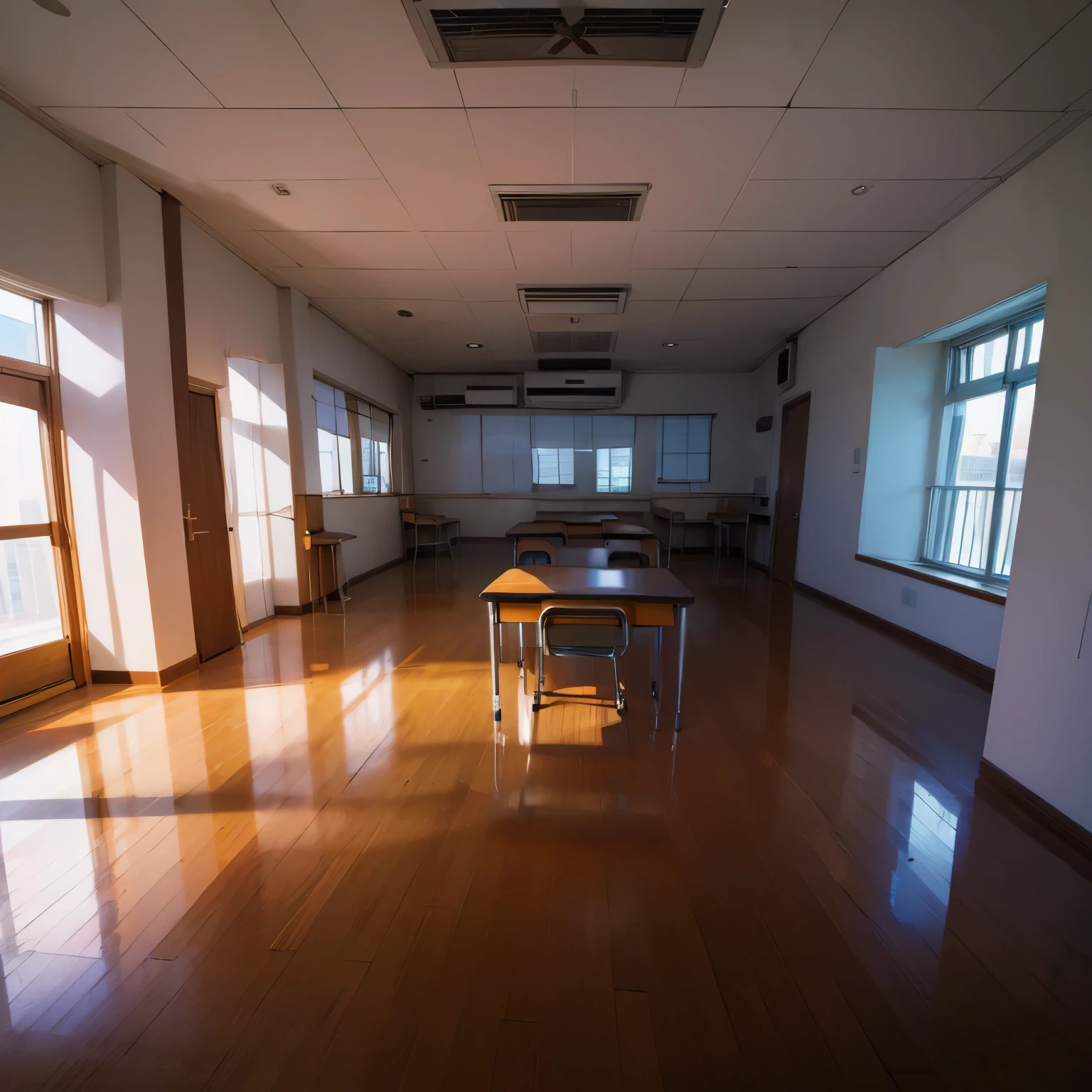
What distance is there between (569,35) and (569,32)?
0.4 inches

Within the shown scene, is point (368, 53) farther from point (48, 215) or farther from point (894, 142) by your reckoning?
point (894, 142)

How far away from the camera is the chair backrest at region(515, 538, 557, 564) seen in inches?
163

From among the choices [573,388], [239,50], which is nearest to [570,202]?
[239,50]

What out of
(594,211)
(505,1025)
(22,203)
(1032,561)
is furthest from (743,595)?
(22,203)

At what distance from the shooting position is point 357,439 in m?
7.09

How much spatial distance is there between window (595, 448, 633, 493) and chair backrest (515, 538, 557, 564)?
5401 millimetres

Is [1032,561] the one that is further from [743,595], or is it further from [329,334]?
[329,334]

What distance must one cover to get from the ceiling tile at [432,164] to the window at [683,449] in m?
6.16

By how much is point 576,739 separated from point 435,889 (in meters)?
1.14

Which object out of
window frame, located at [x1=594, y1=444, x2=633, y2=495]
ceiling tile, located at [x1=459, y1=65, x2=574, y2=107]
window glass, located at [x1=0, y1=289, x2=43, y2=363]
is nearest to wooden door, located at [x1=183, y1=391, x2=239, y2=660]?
window glass, located at [x1=0, y1=289, x2=43, y2=363]

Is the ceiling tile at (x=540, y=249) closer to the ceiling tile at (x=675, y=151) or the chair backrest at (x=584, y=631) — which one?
the ceiling tile at (x=675, y=151)

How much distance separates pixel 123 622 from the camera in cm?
337

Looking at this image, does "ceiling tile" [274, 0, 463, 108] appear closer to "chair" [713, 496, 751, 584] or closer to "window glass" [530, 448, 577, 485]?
"chair" [713, 496, 751, 584]

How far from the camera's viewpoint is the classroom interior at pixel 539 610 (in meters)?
1.37
